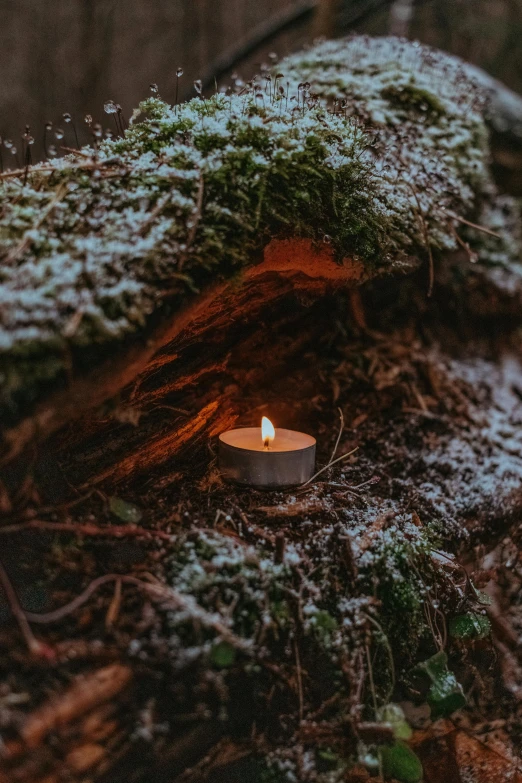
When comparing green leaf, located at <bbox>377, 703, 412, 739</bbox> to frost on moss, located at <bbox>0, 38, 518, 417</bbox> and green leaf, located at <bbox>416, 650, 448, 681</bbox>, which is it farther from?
frost on moss, located at <bbox>0, 38, 518, 417</bbox>

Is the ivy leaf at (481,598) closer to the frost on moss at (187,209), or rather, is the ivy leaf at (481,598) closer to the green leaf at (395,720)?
the green leaf at (395,720)

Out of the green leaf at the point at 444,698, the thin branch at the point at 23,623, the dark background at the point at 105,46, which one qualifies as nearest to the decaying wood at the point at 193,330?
the thin branch at the point at 23,623

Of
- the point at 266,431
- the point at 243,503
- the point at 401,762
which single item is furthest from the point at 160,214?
the point at 401,762

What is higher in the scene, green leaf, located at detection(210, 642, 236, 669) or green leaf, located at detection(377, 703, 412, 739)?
green leaf, located at detection(210, 642, 236, 669)

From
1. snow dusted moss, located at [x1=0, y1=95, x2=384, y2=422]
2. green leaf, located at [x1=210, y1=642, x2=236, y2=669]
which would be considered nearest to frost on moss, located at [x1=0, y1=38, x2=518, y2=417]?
snow dusted moss, located at [x1=0, y1=95, x2=384, y2=422]

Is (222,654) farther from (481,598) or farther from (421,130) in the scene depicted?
(421,130)
